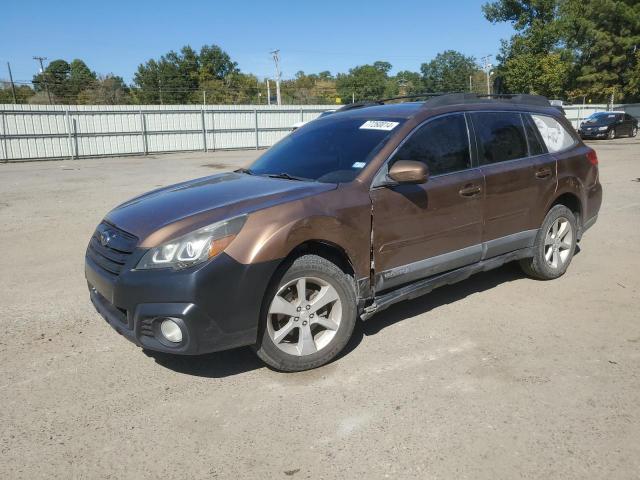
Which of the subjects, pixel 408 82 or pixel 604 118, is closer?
pixel 604 118

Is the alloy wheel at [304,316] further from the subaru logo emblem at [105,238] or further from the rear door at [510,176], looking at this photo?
the rear door at [510,176]

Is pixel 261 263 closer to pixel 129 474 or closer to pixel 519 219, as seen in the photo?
pixel 129 474

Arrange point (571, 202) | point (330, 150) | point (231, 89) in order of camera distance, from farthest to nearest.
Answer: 1. point (231, 89)
2. point (571, 202)
3. point (330, 150)

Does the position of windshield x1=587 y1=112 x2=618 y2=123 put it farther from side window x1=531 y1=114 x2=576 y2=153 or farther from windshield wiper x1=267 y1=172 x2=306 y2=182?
windshield wiper x1=267 y1=172 x2=306 y2=182

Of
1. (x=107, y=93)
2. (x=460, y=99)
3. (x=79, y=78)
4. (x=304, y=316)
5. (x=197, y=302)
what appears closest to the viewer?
(x=197, y=302)

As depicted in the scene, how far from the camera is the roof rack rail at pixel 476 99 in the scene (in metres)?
4.30

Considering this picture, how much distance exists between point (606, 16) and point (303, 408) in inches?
2170

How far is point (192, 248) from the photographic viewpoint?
3.09 meters

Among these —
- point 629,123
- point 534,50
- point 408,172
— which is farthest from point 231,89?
point 408,172

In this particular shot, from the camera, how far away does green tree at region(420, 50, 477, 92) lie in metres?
99.2

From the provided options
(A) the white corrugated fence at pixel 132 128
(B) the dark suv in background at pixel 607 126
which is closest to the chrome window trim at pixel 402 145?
A: (A) the white corrugated fence at pixel 132 128

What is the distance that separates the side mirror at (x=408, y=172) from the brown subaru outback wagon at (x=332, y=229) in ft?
0.04

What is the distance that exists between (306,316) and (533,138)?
2.95 m

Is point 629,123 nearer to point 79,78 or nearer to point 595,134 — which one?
point 595,134
